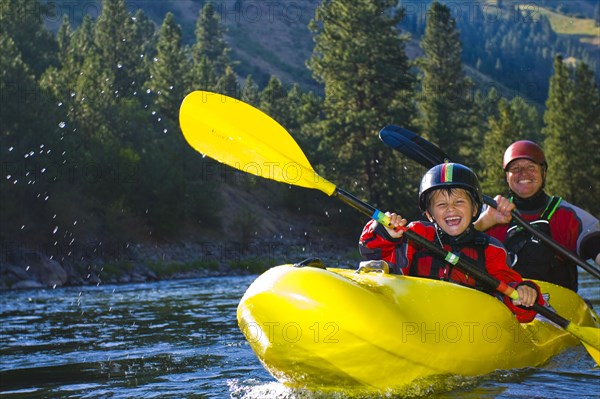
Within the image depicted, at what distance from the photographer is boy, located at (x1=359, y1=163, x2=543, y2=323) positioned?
533 cm

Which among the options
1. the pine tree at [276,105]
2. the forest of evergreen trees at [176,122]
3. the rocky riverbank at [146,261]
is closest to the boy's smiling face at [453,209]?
the rocky riverbank at [146,261]

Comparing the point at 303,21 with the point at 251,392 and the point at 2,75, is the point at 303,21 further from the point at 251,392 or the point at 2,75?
the point at 251,392

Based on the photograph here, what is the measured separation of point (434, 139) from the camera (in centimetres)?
4331

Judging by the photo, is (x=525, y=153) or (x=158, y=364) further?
(x=525, y=153)

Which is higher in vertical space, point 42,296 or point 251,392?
point 251,392

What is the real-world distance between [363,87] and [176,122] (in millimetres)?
8722

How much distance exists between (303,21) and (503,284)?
5731 inches

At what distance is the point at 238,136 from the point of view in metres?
6.40

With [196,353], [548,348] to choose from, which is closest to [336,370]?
[548,348]

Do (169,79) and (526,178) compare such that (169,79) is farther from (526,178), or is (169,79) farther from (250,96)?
(526,178)

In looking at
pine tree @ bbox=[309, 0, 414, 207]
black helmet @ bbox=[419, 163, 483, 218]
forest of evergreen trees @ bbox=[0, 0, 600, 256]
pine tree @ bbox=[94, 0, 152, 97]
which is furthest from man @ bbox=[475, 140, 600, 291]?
pine tree @ bbox=[94, 0, 152, 97]

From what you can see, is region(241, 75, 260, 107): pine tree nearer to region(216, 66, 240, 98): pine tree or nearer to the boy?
region(216, 66, 240, 98): pine tree

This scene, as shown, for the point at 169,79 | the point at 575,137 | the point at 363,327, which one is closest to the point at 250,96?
the point at 169,79

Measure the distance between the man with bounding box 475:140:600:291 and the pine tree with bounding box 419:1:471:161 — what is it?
1437 inches
